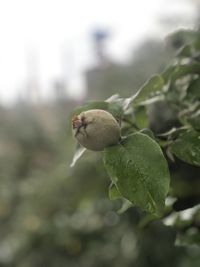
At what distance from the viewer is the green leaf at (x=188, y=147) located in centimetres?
45

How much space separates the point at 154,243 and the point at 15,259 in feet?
1.87

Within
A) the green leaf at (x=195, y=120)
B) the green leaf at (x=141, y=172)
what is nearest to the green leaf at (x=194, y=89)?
the green leaf at (x=195, y=120)

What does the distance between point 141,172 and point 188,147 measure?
7 cm

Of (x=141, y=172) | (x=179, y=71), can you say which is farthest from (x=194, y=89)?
(x=141, y=172)

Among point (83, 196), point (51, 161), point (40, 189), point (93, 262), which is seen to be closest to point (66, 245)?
point (93, 262)

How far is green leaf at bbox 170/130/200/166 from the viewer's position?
0.45 meters

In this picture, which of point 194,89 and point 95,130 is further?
point 194,89

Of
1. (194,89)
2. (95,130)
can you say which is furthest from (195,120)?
(95,130)

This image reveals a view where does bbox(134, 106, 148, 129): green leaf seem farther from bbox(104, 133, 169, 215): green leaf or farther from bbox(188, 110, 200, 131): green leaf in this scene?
bbox(104, 133, 169, 215): green leaf

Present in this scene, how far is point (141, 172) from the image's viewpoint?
401mm

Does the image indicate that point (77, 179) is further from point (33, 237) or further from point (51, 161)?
point (51, 161)

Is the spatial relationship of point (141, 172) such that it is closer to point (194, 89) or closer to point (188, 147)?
point (188, 147)

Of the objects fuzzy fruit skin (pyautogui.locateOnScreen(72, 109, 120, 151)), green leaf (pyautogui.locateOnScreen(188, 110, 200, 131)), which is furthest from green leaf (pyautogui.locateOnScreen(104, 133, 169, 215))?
→ green leaf (pyautogui.locateOnScreen(188, 110, 200, 131))

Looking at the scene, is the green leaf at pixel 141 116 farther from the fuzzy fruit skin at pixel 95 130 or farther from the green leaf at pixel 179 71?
the fuzzy fruit skin at pixel 95 130
